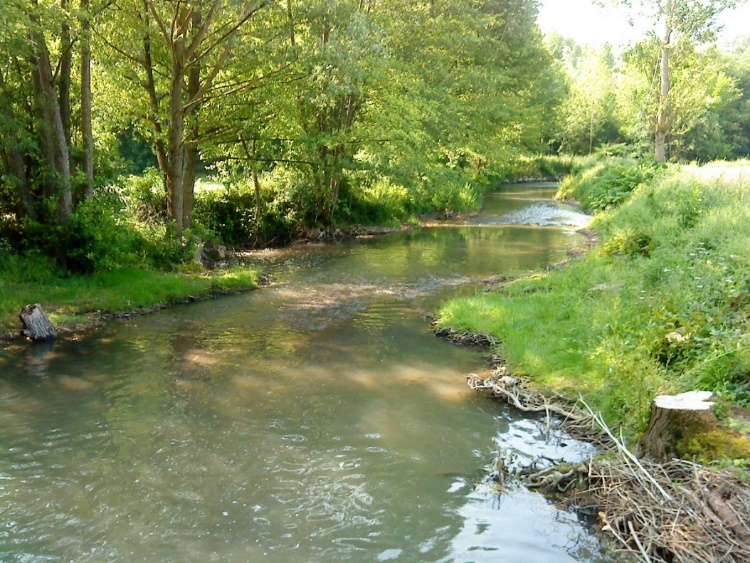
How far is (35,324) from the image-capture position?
1120 cm

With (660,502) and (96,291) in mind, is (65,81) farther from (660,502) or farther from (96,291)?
(660,502)

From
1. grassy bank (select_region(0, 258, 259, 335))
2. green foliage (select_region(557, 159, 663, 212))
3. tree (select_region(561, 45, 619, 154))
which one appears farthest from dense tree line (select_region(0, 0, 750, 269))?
tree (select_region(561, 45, 619, 154))

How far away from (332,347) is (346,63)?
708 centimetres

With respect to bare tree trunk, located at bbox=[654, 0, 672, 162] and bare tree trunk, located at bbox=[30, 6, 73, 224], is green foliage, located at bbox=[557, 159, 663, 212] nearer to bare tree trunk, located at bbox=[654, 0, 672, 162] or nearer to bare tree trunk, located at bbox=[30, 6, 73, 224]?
bare tree trunk, located at bbox=[654, 0, 672, 162]

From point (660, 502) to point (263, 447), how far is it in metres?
4.03

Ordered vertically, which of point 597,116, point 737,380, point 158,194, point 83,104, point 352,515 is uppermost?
point 597,116

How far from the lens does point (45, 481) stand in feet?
20.3

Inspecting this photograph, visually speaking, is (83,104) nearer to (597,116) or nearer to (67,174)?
(67,174)

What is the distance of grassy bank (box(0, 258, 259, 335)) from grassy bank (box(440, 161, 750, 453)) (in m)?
6.30

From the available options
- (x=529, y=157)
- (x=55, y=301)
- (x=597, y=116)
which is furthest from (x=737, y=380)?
(x=597, y=116)

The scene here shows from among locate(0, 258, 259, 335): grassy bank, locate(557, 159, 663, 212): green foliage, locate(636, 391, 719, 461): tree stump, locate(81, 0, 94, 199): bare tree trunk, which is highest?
Answer: locate(81, 0, 94, 199): bare tree trunk

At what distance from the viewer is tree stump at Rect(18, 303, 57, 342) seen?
1118 cm

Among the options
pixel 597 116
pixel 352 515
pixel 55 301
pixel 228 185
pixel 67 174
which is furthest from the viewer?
pixel 597 116

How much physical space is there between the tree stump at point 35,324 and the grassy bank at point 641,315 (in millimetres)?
7226
